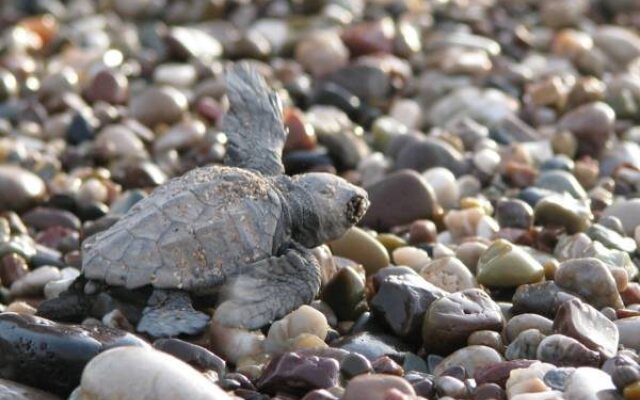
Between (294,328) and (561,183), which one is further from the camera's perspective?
(561,183)

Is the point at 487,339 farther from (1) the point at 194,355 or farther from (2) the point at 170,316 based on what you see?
(2) the point at 170,316

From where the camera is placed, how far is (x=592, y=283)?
4816mm

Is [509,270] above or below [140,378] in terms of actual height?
below

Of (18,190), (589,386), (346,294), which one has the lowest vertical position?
(18,190)

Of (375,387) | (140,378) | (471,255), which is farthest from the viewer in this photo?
(471,255)

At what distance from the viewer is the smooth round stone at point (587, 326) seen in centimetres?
428

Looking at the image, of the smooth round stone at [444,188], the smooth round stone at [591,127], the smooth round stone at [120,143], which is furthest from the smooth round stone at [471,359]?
the smooth round stone at [120,143]

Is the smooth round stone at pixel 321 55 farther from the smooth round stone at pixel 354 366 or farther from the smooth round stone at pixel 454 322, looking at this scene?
the smooth round stone at pixel 354 366

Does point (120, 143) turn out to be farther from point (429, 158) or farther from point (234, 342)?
point (234, 342)

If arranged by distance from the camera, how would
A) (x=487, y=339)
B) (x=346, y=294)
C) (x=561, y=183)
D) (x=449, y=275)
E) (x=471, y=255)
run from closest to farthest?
(x=487, y=339)
(x=346, y=294)
(x=449, y=275)
(x=471, y=255)
(x=561, y=183)

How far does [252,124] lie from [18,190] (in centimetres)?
166

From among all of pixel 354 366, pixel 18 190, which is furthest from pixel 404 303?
pixel 18 190

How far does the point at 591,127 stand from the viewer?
730cm

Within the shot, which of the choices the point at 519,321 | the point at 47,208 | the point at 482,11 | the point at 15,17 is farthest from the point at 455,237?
the point at 15,17
